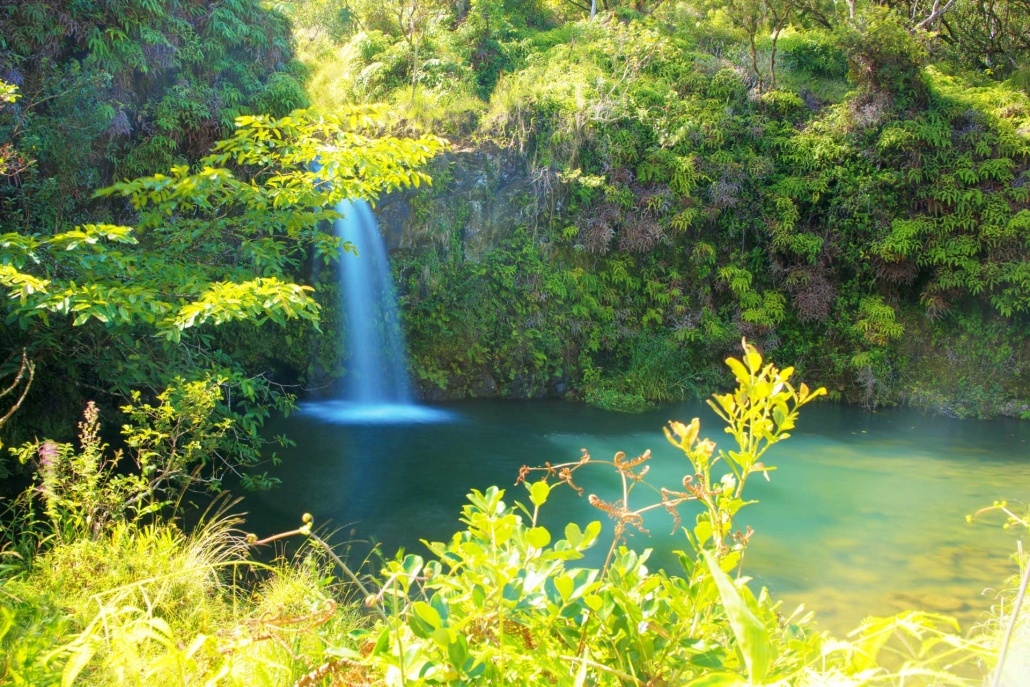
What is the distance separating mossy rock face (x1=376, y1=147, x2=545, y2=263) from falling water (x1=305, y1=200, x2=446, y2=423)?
35 cm

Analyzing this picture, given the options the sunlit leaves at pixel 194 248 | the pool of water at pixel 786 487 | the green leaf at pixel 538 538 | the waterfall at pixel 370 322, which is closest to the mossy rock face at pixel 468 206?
the waterfall at pixel 370 322

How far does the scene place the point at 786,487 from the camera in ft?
23.4

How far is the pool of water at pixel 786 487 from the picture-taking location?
16.8 feet

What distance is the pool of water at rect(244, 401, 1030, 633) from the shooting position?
5.13 metres

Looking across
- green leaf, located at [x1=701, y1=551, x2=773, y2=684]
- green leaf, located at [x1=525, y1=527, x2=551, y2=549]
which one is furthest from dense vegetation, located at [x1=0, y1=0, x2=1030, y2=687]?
green leaf, located at [x1=701, y1=551, x2=773, y2=684]

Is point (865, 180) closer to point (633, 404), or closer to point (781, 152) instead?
point (781, 152)

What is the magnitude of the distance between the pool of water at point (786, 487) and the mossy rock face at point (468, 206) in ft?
8.30

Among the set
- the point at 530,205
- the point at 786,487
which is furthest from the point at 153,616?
the point at 530,205

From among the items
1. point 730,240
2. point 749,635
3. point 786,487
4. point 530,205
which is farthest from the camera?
point 730,240

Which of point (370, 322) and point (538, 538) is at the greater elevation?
point (538, 538)

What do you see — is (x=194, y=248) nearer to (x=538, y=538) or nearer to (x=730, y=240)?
(x=538, y=538)

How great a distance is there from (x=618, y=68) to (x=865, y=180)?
463 centimetres

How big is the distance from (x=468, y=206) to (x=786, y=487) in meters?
6.02

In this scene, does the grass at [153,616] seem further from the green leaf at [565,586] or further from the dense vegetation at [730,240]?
the dense vegetation at [730,240]
